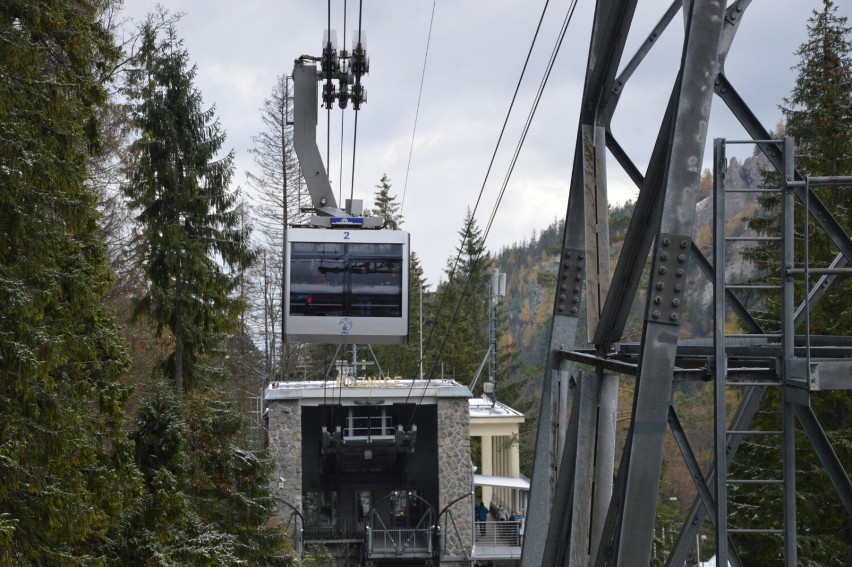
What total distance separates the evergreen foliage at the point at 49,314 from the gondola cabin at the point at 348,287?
303 centimetres

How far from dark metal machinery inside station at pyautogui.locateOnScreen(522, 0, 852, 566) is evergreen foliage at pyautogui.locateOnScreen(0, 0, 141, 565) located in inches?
215

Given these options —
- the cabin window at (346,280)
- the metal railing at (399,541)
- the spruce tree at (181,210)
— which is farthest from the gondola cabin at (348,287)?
the metal railing at (399,541)

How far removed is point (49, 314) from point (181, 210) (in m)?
7.70

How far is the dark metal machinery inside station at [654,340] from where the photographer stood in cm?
421

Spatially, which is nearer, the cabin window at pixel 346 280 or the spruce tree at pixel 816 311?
the cabin window at pixel 346 280

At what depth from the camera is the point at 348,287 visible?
13.9 metres

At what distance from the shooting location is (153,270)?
58.0ft

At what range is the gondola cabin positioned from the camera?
543 inches

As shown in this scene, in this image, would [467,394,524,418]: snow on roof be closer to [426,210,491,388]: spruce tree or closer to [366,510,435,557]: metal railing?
[366,510,435,557]: metal railing

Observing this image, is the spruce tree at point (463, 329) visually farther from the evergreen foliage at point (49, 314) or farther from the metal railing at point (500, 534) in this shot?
the evergreen foliage at point (49, 314)

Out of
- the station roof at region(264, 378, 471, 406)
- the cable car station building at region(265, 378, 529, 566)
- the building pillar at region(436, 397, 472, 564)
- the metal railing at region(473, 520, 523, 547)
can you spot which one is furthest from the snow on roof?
the station roof at region(264, 378, 471, 406)

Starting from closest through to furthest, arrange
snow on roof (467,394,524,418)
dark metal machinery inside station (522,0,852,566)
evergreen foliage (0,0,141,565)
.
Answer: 1. dark metal machinery inside station (522,0,852,566)
2. evergreen foliage (0,0,141,565)
3. snow on roof (467,394,524,418)


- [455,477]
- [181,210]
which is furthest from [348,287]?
[455,477]

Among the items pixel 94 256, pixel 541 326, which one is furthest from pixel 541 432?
pixel 541 326
